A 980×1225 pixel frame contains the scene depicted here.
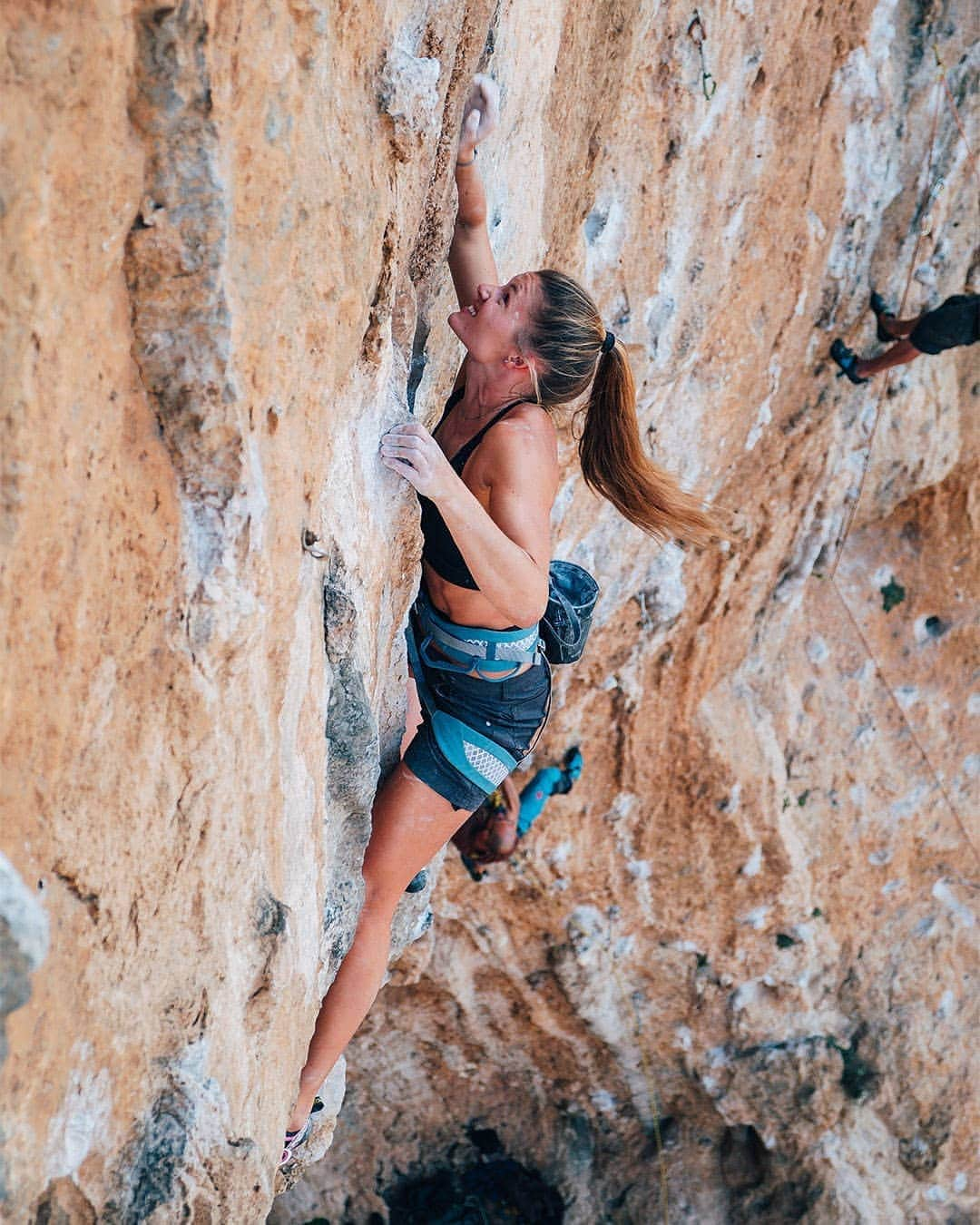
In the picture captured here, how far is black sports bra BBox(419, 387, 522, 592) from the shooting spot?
2.39 metres

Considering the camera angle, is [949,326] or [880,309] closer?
[949,326]

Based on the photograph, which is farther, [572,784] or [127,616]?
[572,784]

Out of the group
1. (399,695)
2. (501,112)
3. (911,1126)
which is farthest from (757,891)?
(501,112)

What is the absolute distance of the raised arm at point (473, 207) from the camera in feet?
8.23

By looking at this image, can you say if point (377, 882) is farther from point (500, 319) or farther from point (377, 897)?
point (500, 319)

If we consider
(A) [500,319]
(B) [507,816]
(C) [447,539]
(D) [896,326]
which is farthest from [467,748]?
(D) [896,326]

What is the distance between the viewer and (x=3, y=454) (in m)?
1.22

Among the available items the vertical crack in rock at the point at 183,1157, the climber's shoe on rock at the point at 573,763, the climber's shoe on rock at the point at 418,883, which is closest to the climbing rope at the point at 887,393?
the climber's shoe on rock at the point at 573,763

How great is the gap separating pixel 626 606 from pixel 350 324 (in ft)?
9.84

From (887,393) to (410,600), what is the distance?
341 cm

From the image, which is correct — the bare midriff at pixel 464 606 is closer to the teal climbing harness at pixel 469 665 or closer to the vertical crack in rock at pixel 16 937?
the teal climbing harness at pixel 469 665

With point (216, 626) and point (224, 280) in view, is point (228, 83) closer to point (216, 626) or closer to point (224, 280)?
point (224, 280)

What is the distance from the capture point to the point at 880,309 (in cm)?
512

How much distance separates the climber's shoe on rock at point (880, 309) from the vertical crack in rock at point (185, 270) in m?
4.19
